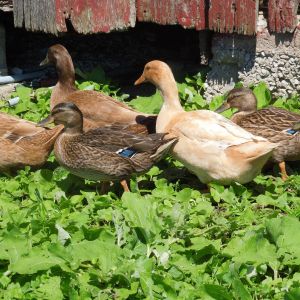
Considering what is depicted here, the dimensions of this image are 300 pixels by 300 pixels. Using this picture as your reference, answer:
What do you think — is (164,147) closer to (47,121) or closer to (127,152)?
(127,152)

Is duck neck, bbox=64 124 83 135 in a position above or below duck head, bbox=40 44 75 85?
below

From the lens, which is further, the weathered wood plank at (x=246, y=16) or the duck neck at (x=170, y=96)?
the weathered wood plank at (x=246, y=16)

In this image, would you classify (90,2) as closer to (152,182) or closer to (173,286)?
(152,182)

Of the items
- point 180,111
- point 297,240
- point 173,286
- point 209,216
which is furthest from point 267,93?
point 173,286

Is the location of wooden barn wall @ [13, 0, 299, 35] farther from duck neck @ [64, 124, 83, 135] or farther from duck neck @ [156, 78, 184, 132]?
duck neck @ [64, 124, 83, 135]

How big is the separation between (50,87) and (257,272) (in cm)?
506

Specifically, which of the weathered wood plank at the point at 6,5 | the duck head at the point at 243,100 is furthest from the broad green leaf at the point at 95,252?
the weathered wood plank at the point at 6,5

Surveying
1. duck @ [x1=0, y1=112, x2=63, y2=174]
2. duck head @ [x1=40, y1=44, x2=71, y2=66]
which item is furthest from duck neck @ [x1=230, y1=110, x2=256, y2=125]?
duck head @ [x1=40, y1=44, x2=71, y2=66]

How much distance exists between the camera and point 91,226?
18.9 feet

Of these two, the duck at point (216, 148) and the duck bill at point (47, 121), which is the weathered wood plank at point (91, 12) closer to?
the duck bill at point (47, 121)

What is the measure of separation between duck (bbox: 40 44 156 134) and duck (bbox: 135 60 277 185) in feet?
2.18

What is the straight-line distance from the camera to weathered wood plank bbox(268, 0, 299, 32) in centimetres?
762

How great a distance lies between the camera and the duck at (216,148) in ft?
19.5

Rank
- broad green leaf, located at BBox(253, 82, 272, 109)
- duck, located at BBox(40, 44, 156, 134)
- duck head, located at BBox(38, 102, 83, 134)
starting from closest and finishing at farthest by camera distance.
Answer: duck head, located at BBox(38, 102, 83, 134), duck, located at BBox(40, 44, 156, 134), broad green leaf, located at BBox(253, 82, 272, 109)
